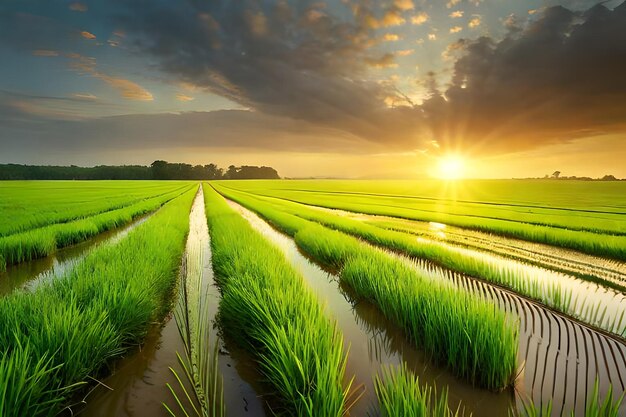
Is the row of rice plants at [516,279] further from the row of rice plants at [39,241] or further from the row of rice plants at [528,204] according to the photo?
the row of rice plants at [39,241]

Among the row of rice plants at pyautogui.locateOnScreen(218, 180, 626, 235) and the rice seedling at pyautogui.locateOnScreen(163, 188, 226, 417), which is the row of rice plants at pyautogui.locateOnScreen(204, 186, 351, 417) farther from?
the row of rice plants at pyautogui.locateOnScreen(218, 180, 626, 235)

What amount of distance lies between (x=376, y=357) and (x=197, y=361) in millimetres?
1643

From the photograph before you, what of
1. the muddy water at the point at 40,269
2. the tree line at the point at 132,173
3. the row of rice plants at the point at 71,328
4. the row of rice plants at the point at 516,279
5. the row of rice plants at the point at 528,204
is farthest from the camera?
the tree line at the point at 132,173

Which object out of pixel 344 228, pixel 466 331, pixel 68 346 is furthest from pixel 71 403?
pixel 344 228

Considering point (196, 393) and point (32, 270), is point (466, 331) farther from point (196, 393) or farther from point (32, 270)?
point (32, 270)

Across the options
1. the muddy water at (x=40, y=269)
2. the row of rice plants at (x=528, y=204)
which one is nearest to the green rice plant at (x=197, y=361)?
the muddy water at (x=40, y=269)

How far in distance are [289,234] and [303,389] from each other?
8.62 meters

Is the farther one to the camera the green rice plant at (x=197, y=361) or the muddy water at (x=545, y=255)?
the muddy water at (x=545, y=255)

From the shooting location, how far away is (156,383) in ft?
→ 7.98

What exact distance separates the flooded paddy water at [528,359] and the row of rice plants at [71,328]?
2.05 metres

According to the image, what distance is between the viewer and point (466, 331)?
2633mm

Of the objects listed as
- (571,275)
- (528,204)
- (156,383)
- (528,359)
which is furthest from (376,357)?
(528,204)

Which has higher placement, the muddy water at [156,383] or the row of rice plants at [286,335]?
the row of rice plants at [286,335]

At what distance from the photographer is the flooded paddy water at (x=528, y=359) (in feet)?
7.32
